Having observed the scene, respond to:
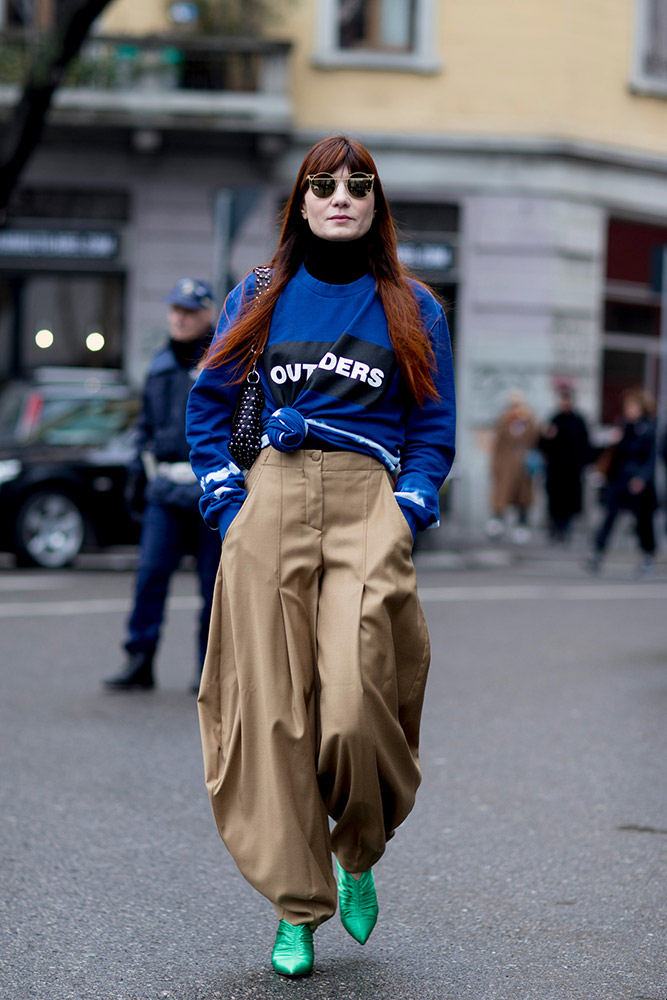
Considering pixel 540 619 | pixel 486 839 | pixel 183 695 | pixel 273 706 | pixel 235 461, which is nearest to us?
pixel 273 706

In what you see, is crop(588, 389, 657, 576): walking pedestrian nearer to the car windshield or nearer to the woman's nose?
the car windshield

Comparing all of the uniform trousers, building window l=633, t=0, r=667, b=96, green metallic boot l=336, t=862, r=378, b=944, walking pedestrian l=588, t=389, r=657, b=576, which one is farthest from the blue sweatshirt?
building window l=633, t=0, r=667, b=96

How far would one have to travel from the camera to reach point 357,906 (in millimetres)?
3826

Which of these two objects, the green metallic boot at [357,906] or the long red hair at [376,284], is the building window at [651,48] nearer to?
the long red hair at [376,284]

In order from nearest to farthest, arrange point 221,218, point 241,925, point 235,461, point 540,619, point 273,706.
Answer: point 273,706
point 235,461
point 241,925
point 540,619
point 221,218

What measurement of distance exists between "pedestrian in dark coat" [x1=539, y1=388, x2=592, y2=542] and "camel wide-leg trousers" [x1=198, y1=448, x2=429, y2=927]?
15.5 m

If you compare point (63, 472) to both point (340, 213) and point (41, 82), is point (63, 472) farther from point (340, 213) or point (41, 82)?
point (340, 213)

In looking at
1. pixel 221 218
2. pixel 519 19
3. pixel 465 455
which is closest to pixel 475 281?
pixel 465 455

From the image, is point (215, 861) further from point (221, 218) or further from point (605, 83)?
point (605, 83)

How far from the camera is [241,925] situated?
4199 mm

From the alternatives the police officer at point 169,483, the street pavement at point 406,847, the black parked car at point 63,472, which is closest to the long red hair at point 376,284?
the street pavement at point 406,847

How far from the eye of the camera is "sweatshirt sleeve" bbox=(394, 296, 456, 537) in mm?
3854

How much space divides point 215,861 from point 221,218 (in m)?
10.8

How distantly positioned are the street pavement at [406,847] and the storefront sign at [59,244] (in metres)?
11.4
